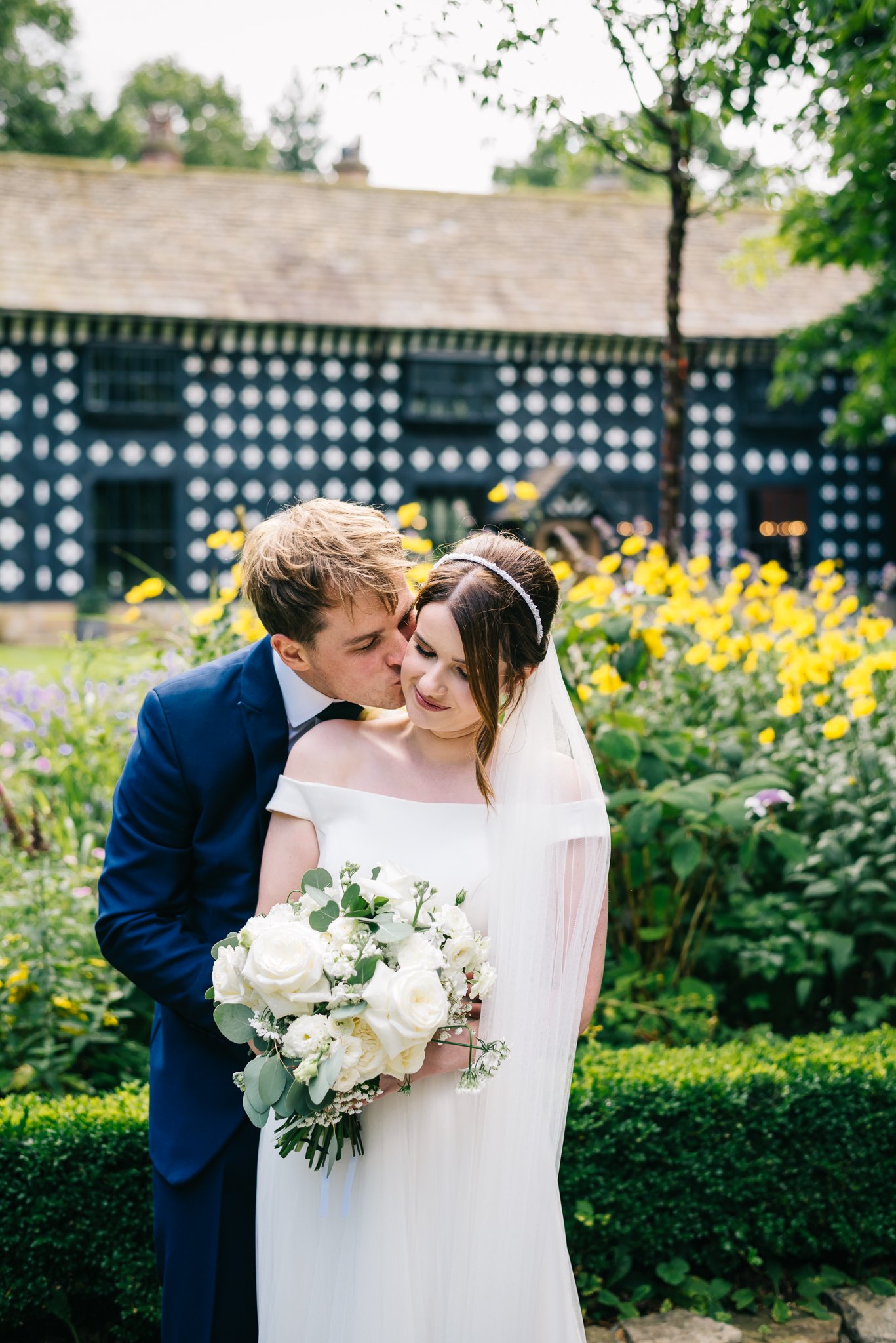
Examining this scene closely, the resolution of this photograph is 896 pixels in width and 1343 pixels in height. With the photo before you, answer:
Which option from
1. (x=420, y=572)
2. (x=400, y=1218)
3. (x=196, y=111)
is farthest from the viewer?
(x=196, y=111)

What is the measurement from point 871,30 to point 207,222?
39.8 feet

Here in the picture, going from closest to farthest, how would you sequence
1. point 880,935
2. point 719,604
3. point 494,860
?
A: point 494,860
point 880,935
point 719,604

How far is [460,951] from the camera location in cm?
186

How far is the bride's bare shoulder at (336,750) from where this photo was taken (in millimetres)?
2111

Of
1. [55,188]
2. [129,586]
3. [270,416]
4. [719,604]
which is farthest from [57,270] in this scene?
[719,604]

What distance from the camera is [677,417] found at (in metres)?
5.75

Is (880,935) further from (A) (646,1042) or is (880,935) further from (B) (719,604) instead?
(B) (719,604)

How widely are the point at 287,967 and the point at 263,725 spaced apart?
57 centimetres

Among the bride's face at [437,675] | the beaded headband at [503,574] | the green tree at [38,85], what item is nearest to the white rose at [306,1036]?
the bride's face at [437,675]

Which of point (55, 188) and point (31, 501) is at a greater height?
point (55, 188)

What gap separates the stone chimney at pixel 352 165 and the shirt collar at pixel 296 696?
67.0 feet

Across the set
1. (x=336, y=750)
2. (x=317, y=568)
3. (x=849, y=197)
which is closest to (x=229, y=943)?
(x=336, y=750)

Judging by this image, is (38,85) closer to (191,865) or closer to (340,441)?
(340,441)

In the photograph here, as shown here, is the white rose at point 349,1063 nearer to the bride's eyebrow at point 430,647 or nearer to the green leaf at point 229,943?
the green leaf at point 229,943
